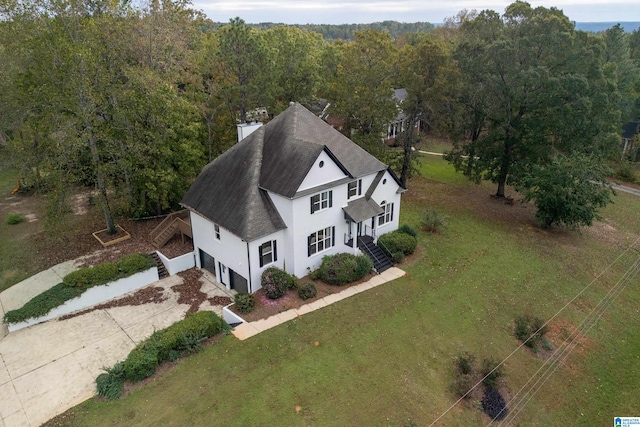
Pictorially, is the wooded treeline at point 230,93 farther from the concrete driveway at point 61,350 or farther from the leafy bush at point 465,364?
the leafy bush at point 465,364

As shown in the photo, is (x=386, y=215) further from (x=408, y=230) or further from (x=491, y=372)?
(x=491, y=372)

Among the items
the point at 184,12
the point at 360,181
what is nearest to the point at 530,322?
the point at 360,181

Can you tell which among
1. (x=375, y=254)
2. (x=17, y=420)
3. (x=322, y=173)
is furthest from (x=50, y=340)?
(x=375, y=254)

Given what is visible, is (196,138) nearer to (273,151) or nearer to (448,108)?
(273,151)

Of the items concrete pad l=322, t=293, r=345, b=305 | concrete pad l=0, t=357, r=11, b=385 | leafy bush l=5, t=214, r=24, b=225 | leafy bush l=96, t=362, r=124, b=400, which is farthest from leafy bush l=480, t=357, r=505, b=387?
leafy bush l=5, t=214, r=24, b=225

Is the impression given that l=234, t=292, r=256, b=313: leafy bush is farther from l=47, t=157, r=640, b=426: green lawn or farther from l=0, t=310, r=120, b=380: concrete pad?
l=0, t=310, r=120, b=380: concrete pad

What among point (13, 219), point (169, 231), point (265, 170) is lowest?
point (13, 219)

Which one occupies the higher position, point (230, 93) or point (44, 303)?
point (230, 93)

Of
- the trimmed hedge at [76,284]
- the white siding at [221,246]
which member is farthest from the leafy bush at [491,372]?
the trimmed hedge at [76,284]
